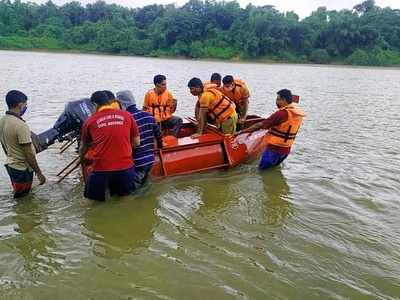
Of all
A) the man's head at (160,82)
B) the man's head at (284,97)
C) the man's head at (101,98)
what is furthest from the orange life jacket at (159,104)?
the man's head at (101,98)

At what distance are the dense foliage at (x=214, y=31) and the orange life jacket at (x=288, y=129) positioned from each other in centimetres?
5234

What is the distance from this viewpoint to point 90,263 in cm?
436

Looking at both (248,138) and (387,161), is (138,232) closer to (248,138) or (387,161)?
(248,138)

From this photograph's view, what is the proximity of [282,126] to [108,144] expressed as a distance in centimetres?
318

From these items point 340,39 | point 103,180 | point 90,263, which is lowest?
point 90,263

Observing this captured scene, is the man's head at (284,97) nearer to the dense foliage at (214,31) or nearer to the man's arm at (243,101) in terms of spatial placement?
the man's arm at (243,101)

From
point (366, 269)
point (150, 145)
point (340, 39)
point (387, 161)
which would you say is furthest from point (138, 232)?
point (340, 39)

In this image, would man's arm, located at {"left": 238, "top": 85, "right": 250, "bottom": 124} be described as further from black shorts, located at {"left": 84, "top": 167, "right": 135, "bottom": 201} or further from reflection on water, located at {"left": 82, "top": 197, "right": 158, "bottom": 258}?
black shorts, located at {"left": 84, "top": 167, "right": 135, "bottom": 201}

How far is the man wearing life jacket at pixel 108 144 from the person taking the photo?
4.88 m

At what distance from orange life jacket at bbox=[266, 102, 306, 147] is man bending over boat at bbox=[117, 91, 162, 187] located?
216 cm

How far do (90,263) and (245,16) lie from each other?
68.7 meters

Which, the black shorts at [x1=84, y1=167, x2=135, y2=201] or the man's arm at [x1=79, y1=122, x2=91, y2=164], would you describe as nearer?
the man's arm at [x1=79, y1=122, x2=91, y2=164]

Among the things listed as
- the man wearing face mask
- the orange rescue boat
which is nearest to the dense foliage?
the orange rescue boat

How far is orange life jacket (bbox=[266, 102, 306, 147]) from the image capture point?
22.9 ft
